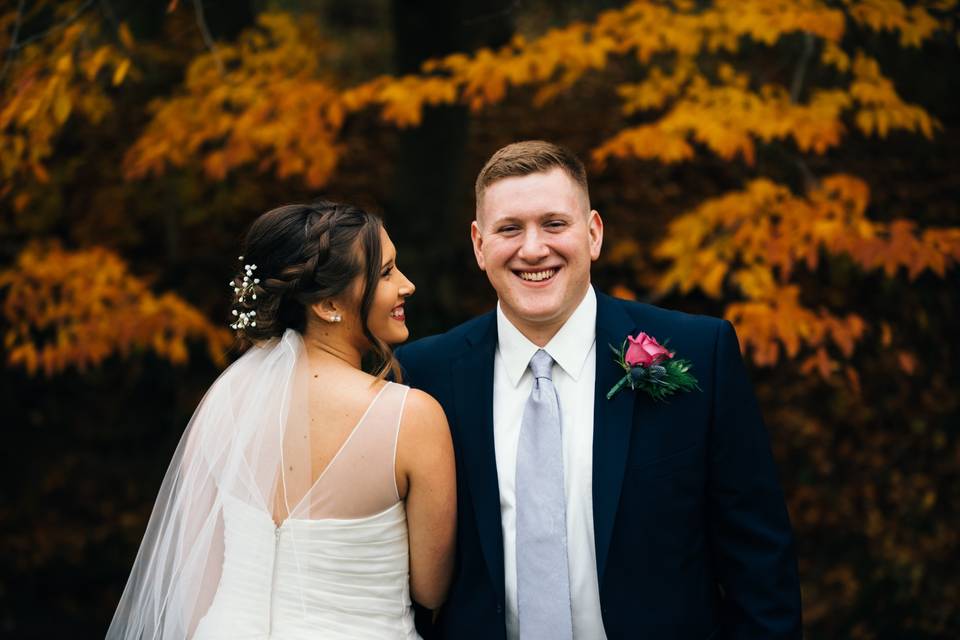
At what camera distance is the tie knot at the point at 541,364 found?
10.1ft

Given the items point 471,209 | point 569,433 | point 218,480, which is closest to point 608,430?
point 569,433

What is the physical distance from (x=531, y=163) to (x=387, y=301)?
2.15ft

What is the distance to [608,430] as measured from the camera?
296 centimetres

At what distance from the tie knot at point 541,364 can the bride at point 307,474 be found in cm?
35

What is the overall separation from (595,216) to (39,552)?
21.8 feet

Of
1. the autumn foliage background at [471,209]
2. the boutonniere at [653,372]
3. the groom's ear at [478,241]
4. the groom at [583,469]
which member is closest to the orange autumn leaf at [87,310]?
the autumn foliage background at [471,209]

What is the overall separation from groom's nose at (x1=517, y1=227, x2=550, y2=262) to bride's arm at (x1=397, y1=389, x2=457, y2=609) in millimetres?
546

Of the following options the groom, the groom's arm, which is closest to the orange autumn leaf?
the groom

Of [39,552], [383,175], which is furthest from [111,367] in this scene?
[383,175]

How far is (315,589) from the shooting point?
2932 millimetres

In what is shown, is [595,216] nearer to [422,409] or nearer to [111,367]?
[422,409]

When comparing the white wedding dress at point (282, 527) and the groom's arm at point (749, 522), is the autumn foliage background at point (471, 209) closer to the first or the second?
the groom's arm at point (749, 522)

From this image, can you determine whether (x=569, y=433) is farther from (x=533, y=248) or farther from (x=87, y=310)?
(x=87, y=310)

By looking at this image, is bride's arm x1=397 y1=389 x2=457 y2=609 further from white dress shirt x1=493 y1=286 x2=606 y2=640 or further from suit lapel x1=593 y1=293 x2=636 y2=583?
suit lapel x1=593 y1=293 x2=636 y2=583
